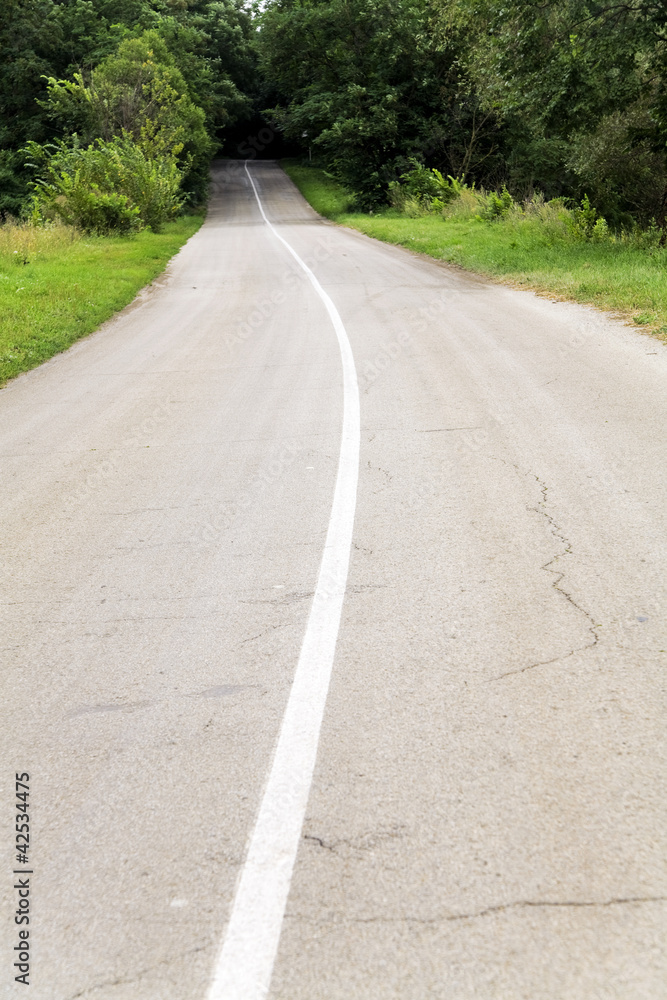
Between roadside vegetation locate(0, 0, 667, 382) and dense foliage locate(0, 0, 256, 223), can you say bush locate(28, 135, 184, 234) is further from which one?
dense foliage locate(0, 0, 256, 223)

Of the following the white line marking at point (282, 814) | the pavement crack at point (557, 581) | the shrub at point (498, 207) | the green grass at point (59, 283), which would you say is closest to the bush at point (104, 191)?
the green grass at point (59, 283)

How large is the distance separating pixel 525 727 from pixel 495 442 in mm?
3882

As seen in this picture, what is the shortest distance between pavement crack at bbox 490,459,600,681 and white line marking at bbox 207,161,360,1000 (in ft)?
2.61

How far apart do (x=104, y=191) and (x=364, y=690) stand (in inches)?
1084

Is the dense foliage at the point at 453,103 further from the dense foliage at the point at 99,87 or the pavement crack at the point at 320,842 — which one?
the pavement crack at the point at 320,842

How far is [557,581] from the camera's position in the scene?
4258 millimetres

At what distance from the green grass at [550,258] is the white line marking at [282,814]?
7.73 m

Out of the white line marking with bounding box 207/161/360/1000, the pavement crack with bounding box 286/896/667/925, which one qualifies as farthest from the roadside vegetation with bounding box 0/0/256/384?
the pavement crack with bounding box 286/896/667/925

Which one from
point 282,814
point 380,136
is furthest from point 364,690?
point 380,136

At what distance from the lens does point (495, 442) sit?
6.70 metres

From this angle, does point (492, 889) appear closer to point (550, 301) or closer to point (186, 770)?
point (186, 770)

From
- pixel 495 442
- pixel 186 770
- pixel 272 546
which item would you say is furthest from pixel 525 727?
pixel 495 442

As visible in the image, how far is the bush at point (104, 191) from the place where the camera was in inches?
1014

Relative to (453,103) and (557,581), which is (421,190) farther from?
(557,581)
